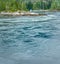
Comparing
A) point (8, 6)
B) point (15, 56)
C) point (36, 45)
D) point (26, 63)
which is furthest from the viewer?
point (8, 6)

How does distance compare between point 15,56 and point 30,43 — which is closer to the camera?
point 15,56

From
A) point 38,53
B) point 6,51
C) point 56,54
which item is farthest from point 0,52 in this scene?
point 56,54

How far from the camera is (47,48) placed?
112 feet

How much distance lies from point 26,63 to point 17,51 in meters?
5.95

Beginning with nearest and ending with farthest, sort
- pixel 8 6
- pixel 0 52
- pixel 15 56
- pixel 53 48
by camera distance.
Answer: pixel 15 56
pixel 0 52
pixel 53 48
pixel 8 6

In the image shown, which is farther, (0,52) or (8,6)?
(8,6)

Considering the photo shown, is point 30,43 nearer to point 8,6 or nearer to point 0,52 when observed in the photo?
point 0,52

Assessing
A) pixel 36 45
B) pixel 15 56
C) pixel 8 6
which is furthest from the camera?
pixel 8 6

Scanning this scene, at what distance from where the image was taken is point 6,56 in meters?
29.6

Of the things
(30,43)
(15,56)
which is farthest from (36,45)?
(15,56)

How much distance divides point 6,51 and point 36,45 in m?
6.19

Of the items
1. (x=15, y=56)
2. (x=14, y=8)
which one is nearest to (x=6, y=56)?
(x=15, y=56)

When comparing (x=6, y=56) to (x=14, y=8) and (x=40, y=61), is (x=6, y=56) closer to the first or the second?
(x=40, y=61)

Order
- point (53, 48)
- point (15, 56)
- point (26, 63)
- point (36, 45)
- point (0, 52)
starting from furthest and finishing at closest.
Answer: point (36, 45) → point (53, 48) → point (0, 52) → point (15, 56) → point (26, 63)
